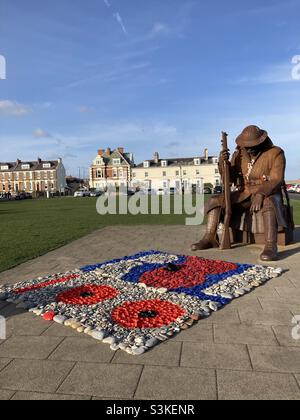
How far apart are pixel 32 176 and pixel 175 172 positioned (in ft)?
142

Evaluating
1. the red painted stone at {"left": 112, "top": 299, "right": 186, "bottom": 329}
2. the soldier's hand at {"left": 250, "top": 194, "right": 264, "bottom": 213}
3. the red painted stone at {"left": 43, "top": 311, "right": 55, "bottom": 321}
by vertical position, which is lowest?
the red painted stone at {"left": 43, "top": 311, "right": 55, "bottom": 321}

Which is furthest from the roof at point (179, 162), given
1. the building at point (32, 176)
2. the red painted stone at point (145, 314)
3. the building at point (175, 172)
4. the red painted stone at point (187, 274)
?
the red painted stone at point (145, 314)

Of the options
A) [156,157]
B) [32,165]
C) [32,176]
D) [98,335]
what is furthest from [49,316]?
[32,165]

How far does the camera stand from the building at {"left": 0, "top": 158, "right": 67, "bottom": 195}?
103 m

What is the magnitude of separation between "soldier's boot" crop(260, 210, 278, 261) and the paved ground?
2.12 m

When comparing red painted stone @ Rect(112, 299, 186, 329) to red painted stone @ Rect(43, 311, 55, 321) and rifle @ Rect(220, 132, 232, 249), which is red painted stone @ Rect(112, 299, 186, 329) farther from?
rifle @ Rect(220, 132, 232, 249)

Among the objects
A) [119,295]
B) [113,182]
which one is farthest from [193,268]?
[113,182]

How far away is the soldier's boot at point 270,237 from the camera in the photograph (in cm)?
740

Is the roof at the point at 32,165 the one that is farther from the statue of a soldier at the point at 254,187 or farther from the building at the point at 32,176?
the statue of a soldier at the point at 254,187

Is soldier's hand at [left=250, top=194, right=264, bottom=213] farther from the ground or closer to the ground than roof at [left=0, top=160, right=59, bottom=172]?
closer to the ground

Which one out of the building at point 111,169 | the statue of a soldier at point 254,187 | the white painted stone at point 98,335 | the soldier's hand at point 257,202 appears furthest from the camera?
the building at point 111,169

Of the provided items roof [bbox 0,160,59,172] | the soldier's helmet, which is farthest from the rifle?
roof [bbox 0,160,59,172]

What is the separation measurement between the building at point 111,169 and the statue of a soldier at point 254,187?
80206 mm
